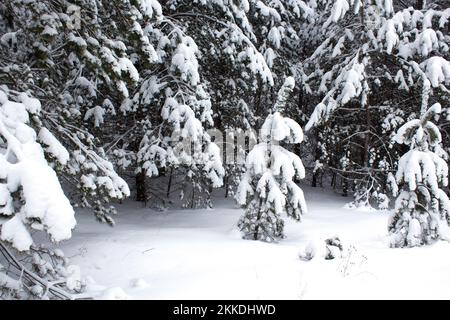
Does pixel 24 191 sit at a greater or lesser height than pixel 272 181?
greater

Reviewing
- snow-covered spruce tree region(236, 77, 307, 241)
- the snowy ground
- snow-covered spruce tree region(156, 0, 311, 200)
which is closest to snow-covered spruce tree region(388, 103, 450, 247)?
the snowy ground

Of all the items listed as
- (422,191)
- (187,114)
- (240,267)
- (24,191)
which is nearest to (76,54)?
(187,114)

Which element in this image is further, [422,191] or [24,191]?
[422,191]

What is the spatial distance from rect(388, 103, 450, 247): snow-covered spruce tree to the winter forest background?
0.08 feet

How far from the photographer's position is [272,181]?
22.6ft

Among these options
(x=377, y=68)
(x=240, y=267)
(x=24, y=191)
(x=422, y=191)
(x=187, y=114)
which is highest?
(x=377, y=68)

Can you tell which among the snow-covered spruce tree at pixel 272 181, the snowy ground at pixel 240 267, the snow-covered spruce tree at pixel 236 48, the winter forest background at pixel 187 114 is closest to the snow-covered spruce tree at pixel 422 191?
the winter forest background at pixel 187 114

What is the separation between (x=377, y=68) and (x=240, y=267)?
885 cm

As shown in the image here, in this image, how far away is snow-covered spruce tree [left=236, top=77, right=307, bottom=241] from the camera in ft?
22.4

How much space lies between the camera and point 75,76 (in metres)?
7.68

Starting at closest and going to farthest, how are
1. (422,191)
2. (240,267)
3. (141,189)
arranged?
(240,267), (422,191), (141,189)

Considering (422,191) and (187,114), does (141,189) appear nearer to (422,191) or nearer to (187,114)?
(187,114)

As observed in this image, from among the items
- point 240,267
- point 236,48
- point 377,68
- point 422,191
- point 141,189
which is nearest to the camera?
point 240,267

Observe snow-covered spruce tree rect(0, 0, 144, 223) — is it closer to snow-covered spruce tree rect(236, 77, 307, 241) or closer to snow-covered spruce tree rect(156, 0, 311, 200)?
snow-covered spruce tree rect(236, 77, 307, 241)
